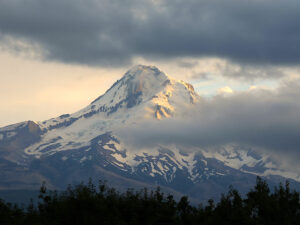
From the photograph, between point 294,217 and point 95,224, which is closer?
point 95,224

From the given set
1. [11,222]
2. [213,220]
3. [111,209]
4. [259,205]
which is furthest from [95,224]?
[259,205]

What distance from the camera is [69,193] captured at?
168 metres

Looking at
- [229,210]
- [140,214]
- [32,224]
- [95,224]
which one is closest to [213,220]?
[229,210]

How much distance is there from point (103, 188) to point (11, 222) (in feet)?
94.9

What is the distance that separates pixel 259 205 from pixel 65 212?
52196 millimetres

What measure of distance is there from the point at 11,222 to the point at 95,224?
63.7ft

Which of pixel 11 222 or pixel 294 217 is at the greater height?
pixel 294 217

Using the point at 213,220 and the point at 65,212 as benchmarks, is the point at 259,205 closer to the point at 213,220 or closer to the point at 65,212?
the point at 213,220

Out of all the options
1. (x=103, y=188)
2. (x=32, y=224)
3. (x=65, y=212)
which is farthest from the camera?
(x=103, y=188)

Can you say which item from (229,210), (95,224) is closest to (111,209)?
(95,224)

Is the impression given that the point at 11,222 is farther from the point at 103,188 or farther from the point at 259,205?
the point at 259,205

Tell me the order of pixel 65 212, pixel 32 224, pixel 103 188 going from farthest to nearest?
1. pixel 103 188
2. pixel 65 212
3. pixel 32 224

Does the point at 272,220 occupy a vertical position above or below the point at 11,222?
above

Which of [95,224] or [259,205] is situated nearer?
[95,224]
